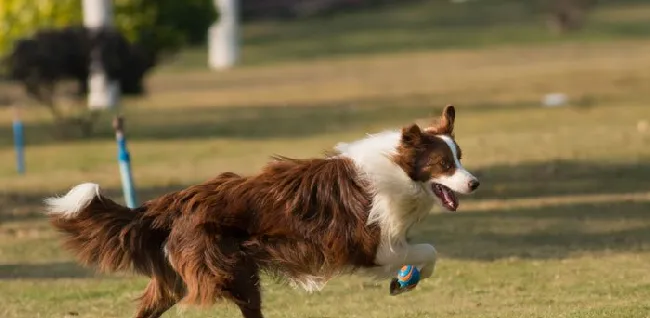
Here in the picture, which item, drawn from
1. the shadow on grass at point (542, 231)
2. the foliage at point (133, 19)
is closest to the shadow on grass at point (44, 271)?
the shadow on grass at point (542, 231)

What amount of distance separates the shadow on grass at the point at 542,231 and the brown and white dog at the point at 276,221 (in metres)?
4.28

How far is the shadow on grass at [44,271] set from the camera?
13.5 meters

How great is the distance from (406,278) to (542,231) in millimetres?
5710

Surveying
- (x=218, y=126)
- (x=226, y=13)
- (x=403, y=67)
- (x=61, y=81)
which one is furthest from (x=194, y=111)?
(x=226, y=13)

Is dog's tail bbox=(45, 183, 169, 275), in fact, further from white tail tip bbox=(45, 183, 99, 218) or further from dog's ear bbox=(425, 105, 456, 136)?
dog's ear bbox=(425, 105, 456, 136)

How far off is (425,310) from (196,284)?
7.72 feet

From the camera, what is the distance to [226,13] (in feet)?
175

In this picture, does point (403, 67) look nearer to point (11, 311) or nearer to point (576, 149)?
point (576, 149)

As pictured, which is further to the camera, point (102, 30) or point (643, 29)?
point (643, 29)

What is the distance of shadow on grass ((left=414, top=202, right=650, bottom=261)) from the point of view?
14078 mm

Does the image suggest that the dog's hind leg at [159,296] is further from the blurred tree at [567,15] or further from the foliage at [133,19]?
the blurred tree at [567,15]

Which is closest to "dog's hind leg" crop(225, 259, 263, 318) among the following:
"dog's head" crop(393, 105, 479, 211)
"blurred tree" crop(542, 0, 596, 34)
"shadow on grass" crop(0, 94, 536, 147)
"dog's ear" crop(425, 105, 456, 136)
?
"dog's head" crop(393, 105, 479, 211)

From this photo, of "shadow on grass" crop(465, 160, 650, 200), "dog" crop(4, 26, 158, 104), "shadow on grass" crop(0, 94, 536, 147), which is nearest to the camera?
"shadow on grass" crop(465, 160, 650, 200)

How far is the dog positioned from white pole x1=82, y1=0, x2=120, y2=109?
13cm
